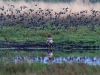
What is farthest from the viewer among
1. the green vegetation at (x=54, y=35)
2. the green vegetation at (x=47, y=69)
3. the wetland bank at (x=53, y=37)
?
the green vegetation at (x=54, y=35)

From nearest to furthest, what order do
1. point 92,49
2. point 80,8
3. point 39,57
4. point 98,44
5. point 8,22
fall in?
point 39,57 < point 92,49 < point 98,44 < point 8,22 < point 80,8

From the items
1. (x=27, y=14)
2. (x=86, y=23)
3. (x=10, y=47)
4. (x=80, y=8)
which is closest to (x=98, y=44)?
(x=10, y=47)

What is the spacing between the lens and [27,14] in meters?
39.9

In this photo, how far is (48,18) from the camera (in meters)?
39.8

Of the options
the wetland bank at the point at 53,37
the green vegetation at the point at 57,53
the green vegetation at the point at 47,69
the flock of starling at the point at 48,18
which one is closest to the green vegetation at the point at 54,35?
the wetland bank at the point at 53,37

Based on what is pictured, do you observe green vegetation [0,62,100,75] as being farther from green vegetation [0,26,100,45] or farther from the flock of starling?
the flock of starling

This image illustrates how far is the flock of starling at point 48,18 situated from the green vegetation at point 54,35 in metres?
1.27

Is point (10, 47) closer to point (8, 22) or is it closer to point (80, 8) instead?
point (8, 22)

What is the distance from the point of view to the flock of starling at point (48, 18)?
1465 inches

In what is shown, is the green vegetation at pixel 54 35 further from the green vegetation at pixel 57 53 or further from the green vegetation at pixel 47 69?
the green vegetation at pixel 47 69

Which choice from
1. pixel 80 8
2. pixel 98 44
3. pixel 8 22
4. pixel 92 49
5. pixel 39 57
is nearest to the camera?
pixel 39 57

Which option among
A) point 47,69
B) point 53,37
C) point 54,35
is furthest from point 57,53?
point 47,69

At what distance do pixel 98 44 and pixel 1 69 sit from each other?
1236 centimetres

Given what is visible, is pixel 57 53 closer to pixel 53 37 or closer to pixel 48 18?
pixel 53 37
